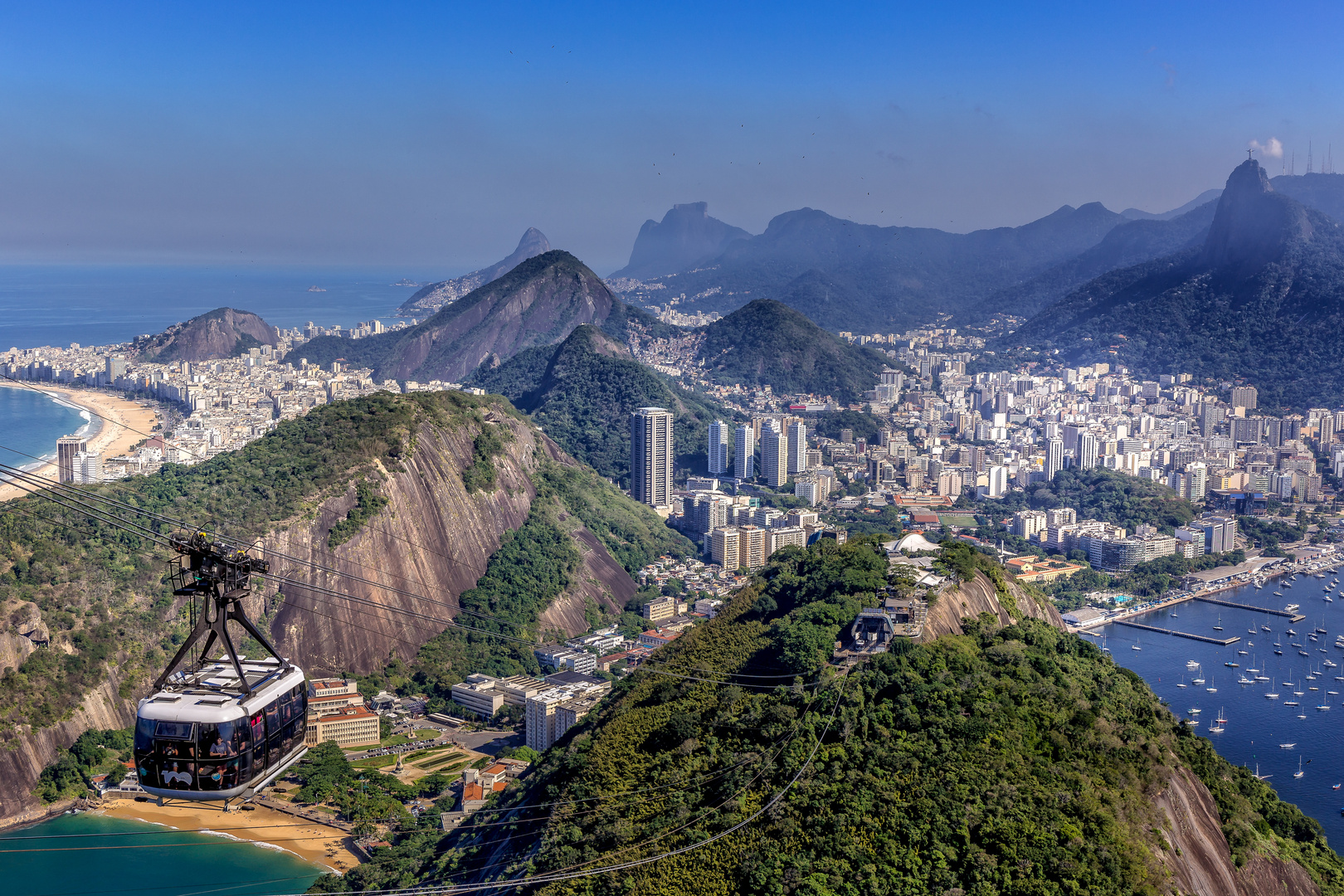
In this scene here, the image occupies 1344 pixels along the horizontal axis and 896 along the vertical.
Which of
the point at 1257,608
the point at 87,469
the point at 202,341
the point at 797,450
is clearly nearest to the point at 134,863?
the point at 87,469

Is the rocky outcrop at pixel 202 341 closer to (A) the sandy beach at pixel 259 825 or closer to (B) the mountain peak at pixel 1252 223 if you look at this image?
(A) the sandy beach at pixel 259 825

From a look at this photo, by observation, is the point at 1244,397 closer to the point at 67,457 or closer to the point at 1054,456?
the point at 1054,456

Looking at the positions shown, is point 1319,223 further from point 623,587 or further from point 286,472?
point 286,472

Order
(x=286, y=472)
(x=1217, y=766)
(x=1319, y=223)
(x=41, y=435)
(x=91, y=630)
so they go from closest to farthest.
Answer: (x=1217, y=766), (x=91, y=630), (x=286, y=472), (x=41, y=435), (x=1319, y=223)

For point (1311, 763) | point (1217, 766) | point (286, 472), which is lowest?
point (1311, 763)

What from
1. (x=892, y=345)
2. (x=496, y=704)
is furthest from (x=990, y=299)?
(x=496, y=704)

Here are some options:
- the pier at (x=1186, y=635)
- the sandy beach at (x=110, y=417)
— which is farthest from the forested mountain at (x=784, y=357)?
the pier at (x=1186, y=635)

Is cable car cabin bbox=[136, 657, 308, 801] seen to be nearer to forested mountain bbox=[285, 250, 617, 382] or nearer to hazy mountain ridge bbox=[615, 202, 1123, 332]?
forested mountain bbox=[285, 250, 617, 382]
